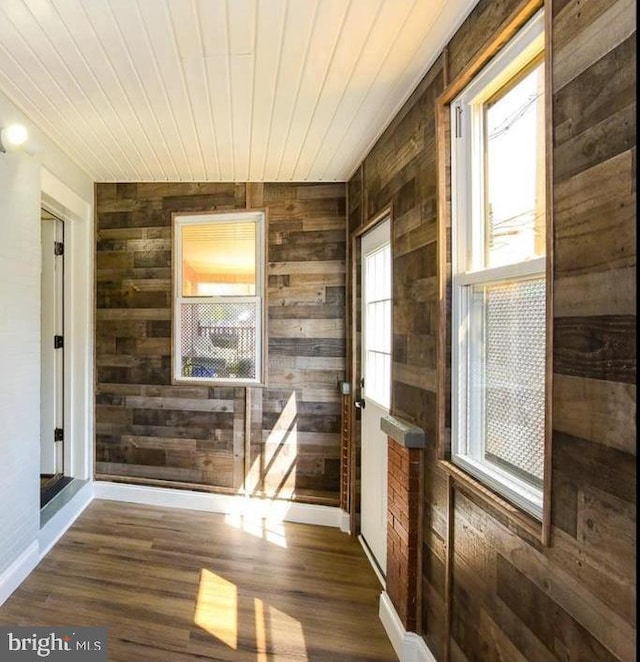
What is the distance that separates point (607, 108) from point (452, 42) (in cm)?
86

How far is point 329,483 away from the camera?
2.81 meters

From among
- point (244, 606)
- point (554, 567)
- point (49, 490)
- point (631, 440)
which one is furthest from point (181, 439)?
point (631, 440)

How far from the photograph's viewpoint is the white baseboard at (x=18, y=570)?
74.9 inches

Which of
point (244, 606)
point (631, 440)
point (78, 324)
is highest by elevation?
point (78, 324)

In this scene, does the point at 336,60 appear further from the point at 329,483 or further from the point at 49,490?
the point at 49,490

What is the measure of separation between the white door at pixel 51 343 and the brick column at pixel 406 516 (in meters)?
2.58

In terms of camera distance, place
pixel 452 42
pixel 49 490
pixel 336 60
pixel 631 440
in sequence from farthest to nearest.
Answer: pixel 49 490, pixel 336 60, pixel 452 42, pixel 631 440

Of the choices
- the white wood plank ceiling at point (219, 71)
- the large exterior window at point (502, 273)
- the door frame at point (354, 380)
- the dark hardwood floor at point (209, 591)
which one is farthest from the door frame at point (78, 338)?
the large exterior window at point (502, 273)

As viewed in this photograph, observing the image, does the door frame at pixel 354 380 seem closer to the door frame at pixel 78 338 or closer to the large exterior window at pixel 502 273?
the large exterior window at pixel 502 273

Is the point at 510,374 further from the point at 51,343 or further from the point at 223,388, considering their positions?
the point at 51,343

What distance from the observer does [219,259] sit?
116 inches

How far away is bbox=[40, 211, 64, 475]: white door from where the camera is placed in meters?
2.80

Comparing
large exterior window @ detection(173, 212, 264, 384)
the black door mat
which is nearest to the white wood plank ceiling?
large exterior window @ detection(173, 212, 264, 384)

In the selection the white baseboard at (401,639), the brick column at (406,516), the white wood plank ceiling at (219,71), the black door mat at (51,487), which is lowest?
the white baseboard at (401,639)
